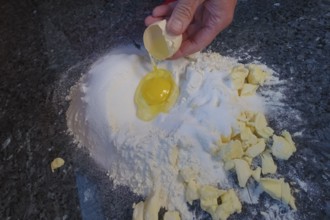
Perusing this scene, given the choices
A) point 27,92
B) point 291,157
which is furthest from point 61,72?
point 291,157

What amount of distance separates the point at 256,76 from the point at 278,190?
1.02 ft

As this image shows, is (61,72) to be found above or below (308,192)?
above

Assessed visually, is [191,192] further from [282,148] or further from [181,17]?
[181,17]

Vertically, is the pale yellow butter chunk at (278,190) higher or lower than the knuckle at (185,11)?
lower

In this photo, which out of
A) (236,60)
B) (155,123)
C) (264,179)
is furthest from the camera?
(236,60)

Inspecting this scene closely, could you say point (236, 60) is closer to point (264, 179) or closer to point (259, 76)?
point (259, 76)

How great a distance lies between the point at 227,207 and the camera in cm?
Result: 81

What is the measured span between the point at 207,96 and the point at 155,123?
14cm

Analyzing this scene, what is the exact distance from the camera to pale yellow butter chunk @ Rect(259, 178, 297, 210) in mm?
813

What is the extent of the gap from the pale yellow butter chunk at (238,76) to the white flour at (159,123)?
2 centimetres

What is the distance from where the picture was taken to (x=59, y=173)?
0.95 m

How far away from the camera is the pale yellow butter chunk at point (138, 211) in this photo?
33.2 inches

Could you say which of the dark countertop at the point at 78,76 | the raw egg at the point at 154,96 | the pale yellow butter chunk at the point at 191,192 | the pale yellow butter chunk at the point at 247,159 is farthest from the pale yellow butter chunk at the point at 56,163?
the pale yellow butter chunk at the point at 247,159

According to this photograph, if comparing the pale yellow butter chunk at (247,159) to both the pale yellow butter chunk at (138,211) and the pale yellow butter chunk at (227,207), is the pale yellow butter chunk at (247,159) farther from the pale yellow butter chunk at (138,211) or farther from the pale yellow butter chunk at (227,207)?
the pale yellow butter chunk at (138,211)
